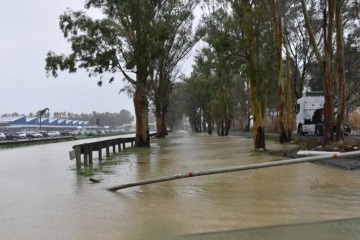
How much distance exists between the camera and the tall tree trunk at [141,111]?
3179 cm

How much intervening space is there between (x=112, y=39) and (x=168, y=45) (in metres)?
11.9

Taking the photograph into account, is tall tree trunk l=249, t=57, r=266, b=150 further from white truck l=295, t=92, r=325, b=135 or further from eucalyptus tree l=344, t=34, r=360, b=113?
eucalyptus tree l=344, t=34, r=360, b=113

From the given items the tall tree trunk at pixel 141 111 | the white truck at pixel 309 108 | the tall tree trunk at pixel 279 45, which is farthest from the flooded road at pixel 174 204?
the white truck at pixel 309 108

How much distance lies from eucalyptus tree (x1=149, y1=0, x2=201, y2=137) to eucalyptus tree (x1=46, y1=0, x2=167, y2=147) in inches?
40.2

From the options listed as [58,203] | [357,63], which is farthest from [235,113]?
[58,203]

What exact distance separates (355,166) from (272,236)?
8.69 metres

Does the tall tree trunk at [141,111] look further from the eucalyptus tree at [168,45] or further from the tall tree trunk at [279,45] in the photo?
the tall tree trunk at [279,45]

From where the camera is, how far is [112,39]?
1177 inches

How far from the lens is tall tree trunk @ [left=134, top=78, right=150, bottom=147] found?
31.8 m

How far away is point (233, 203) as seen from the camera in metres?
8.84

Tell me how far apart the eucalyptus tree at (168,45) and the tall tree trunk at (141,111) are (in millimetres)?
2032

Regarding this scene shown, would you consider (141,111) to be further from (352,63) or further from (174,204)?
(352,63)

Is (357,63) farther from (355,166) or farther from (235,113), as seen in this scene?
(355,166)

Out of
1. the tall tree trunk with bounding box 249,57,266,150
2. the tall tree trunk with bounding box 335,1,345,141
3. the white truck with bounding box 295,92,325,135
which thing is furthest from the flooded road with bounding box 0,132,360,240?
the white truck with bounding box 295,92,325,135
